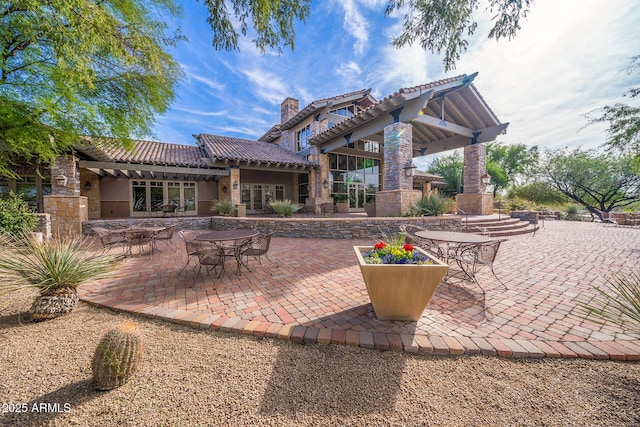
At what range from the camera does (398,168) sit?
9344 mm

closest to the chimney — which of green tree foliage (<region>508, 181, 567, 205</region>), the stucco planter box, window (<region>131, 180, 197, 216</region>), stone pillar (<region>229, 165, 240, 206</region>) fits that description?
stone pillar (<region>229, 165, 240, 206</region>)

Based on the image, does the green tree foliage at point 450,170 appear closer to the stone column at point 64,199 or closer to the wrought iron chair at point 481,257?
the wrought iron chair at point 481,257

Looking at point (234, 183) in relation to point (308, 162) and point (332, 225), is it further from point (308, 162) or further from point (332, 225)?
point (332, 225)

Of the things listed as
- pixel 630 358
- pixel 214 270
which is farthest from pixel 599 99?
pixel 214 270

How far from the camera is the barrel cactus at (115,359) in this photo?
5.98 ft

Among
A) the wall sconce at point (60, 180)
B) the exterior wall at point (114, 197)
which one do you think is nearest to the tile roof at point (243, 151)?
the exterior wall at point (114, 197)

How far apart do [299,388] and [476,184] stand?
1334 cm

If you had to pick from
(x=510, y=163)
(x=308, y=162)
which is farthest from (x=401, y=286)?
(x=510, y=163)

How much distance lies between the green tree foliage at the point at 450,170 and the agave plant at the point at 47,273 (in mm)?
28148

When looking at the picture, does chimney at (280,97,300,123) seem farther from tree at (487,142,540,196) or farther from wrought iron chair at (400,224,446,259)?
tree at (487,142,540,196)

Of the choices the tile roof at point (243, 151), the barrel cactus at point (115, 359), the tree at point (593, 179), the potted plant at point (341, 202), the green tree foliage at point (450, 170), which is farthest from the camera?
the green tree foliage at point (450, 170)

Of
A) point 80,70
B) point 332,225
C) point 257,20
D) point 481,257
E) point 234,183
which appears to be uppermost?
point 257,20

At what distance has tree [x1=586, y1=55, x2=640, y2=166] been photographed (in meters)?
9.05

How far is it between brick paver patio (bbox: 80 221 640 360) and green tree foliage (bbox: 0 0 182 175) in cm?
381
